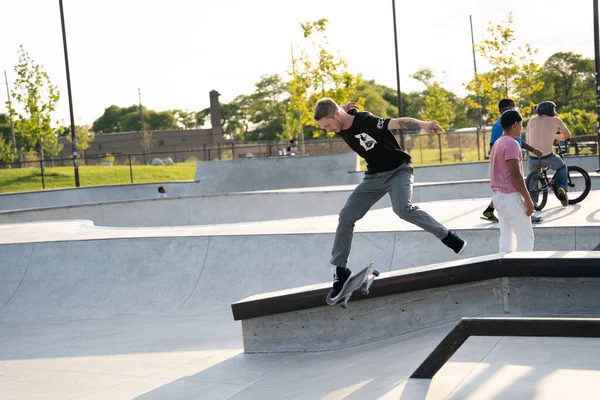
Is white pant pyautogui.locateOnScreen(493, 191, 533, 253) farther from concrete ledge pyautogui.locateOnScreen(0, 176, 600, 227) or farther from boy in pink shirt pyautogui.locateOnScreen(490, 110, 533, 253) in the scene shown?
concrete ledge pyautogui.locateOnScreen(0, 176, 600, 227)

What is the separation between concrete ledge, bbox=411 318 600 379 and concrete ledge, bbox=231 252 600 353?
5.60 ft

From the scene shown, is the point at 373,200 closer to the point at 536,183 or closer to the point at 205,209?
the point at 536,183

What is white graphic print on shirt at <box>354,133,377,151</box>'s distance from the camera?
601 centimetres

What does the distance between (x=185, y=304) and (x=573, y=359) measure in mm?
6225

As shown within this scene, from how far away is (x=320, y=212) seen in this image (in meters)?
19.0

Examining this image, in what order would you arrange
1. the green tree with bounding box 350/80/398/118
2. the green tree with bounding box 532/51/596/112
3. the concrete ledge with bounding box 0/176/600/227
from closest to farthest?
1. the concrete ledge with bounding box 0/176/600/227
2. the green tree with bounding box 532/51/596/112
3. the green tree with bounding box 350/80/398/118

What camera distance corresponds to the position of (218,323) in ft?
28.6

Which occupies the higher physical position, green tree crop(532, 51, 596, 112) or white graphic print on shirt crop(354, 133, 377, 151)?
green tree crop(532, 51, 596, 112)

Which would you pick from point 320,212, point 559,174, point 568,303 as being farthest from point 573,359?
point 320,212

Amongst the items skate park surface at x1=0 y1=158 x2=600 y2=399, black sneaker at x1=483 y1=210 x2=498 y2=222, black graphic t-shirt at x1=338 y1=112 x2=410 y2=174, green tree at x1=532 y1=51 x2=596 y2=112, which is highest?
green tree at x1=532 y1=51 x2=596 y2=112

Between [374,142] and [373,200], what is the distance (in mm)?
534

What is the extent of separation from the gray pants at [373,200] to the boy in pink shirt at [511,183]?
0.91 m

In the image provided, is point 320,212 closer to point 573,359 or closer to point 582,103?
point 573,359

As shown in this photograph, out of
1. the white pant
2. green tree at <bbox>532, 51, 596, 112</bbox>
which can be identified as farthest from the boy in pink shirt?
green tree at <bbox>532, 51, 596, 112</bbox>
